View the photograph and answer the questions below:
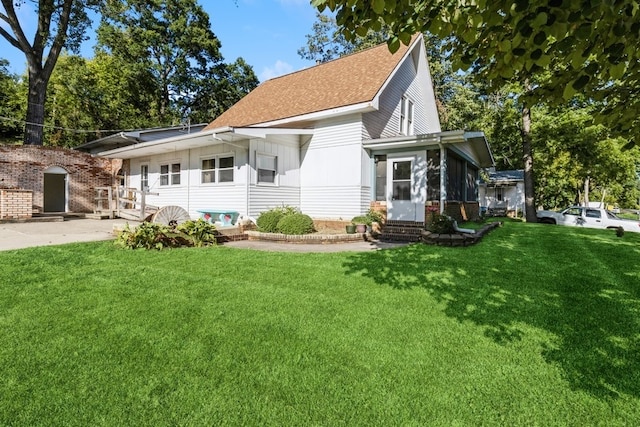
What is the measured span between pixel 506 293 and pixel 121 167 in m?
19.4

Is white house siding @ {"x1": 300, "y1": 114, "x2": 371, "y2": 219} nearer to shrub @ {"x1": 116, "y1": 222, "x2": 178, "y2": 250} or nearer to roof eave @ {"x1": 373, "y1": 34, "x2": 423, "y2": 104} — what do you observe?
roof eave @ {"x1": 373, "y1": 34, "x2": 423, "y2": 104}

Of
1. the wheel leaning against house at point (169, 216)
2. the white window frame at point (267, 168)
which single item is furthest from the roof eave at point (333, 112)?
the wheel leaning against house at point (169, 216)

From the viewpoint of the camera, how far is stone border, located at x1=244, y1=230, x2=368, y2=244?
9828 mm

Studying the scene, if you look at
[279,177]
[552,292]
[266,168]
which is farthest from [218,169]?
[552,292]

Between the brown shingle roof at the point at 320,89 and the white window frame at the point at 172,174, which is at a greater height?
the brown shingle roof at the point at 320,89

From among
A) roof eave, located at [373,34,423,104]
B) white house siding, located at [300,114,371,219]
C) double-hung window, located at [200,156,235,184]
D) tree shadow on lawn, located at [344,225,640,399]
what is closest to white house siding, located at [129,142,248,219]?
double-hung window, located at [200,156,235,184]

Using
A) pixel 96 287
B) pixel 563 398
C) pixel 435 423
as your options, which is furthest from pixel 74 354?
pixel 563 398

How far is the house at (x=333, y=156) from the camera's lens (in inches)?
460

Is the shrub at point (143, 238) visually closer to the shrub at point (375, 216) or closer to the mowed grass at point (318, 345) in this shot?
the mowed grass at point (318, 345)

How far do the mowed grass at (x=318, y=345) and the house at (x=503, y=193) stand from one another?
25.6 meters

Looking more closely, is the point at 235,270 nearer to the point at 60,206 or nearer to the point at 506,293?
the point at 506,293

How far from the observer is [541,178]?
26.7 meters

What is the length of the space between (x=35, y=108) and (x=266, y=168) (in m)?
16.5

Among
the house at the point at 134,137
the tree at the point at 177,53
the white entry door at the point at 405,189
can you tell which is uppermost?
the tree at the point at 177,53
